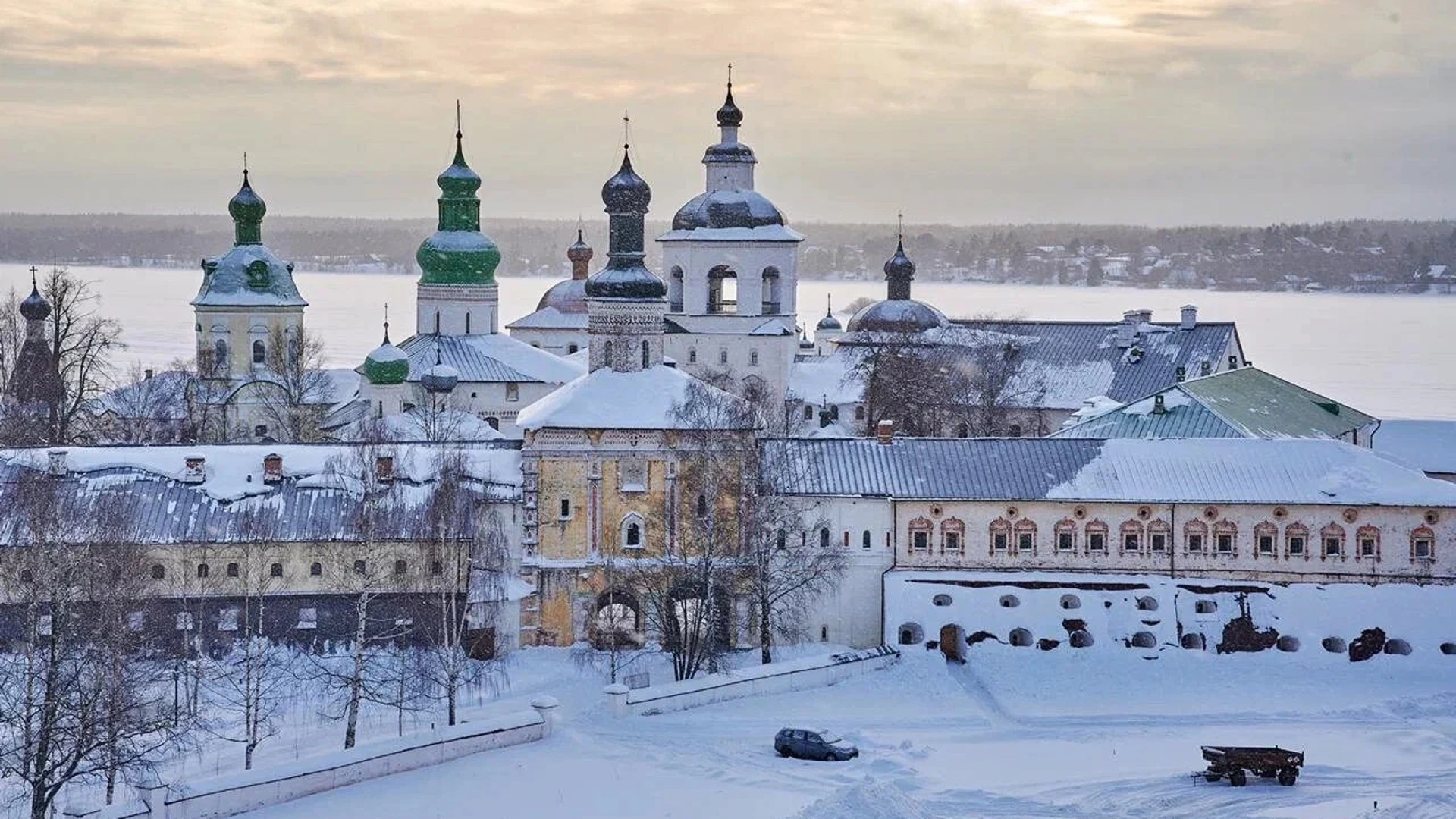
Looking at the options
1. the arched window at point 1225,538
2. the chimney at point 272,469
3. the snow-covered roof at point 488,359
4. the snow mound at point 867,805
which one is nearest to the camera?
the snow mound at point 867,805

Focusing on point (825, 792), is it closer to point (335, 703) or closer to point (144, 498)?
point (335, 703)

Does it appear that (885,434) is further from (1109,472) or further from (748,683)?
(748,683)

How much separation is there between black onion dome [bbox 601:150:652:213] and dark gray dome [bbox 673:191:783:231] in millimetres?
13643

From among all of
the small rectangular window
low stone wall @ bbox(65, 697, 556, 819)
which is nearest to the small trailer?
low stone wall @ bbox(65, 697, 556, 819)

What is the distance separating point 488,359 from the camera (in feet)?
147

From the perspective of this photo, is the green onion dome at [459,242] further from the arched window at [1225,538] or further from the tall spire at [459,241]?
the arched window at [1225,538]

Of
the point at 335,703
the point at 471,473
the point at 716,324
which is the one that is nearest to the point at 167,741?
the point at 335,703

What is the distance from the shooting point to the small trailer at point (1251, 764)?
984 inches

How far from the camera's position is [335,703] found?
2845 cm

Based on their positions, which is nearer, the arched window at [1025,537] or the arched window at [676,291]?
the arched window at [1025,537]

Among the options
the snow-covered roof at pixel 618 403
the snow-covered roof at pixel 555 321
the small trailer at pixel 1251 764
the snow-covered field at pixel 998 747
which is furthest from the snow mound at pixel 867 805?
the snow-covered roof at pixel 555 321

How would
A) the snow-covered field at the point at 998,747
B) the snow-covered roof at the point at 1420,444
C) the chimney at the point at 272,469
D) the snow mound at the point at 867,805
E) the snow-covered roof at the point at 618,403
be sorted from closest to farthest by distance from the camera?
the snow mound at the point at 867,805 < the snow-covered field at the point at 998,747 < the chimney at the point at 272,469 < the snow-covered roof at the point at 618,403 < the snow-covered roof at the point at 1420,444

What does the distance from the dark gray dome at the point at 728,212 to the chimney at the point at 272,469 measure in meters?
18.7

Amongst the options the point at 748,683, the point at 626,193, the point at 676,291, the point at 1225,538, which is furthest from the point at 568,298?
the point at 748,683
